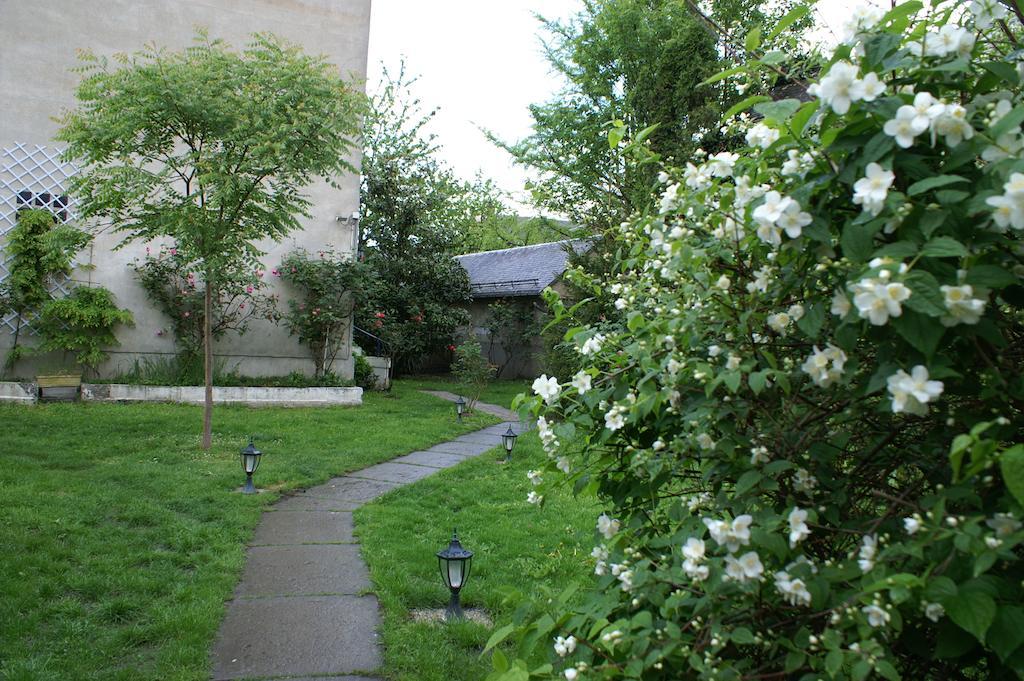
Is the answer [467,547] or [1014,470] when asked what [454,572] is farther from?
[1014,470]

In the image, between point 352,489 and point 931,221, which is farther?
point 352,489

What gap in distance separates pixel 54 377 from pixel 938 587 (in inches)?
418

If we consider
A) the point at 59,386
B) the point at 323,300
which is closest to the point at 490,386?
the point at 323,300

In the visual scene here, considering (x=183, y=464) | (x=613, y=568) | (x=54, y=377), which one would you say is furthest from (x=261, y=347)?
(x=613, y=568)

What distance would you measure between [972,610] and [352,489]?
207 inches

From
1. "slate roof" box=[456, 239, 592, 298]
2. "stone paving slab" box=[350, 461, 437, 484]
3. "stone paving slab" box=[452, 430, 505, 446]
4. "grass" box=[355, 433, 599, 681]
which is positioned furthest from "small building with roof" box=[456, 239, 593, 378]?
"grass" box=[355, 433, 599, 681]

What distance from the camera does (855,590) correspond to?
3.87ft

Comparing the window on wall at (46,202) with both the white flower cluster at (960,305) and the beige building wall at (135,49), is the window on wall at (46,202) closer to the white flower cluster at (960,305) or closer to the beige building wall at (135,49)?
the beige building wall at (135,49)

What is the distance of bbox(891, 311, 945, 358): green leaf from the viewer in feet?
3.35

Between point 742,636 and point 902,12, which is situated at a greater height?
point 902,12

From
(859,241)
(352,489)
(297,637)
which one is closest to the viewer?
(859,241)

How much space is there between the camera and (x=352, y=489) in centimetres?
577

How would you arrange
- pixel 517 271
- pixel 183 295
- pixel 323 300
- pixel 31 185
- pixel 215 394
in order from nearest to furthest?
pixel 31 185 → pixel 215 394 → pixel 183 295 → pixel 323 300 → pixel 517 271

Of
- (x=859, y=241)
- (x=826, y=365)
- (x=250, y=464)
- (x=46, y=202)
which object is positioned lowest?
(x=250, y=464)
